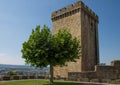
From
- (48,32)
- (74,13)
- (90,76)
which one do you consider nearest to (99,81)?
(90,76)

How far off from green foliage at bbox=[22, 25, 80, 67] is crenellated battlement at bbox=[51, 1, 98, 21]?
513 inches

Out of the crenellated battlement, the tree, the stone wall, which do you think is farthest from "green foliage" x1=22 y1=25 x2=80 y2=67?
the crenellated battlement

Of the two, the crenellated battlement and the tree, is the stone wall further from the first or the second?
the crenellated battlement

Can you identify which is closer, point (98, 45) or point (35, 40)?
point (35, 40)

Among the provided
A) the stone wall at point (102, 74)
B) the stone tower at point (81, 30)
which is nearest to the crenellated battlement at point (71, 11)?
the stone tower at point (81, 30)

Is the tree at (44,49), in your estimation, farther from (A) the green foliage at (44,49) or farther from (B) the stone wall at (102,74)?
(B) the stone wall at (102,74)

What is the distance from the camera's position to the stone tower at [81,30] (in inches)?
1350

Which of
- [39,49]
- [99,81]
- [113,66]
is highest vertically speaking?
[39,49]

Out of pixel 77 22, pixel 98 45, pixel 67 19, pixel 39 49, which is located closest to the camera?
pixel 39 49

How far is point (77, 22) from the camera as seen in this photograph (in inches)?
1387

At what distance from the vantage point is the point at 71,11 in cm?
3678

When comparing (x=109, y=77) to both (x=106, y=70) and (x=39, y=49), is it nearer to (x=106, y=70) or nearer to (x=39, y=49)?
(x=106, y=70)

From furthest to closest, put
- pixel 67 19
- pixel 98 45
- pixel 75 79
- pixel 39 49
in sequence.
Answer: pixel 98 45
pixel 67 19
pixel 75 79
pixel 39 49

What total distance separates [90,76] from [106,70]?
110 inches
